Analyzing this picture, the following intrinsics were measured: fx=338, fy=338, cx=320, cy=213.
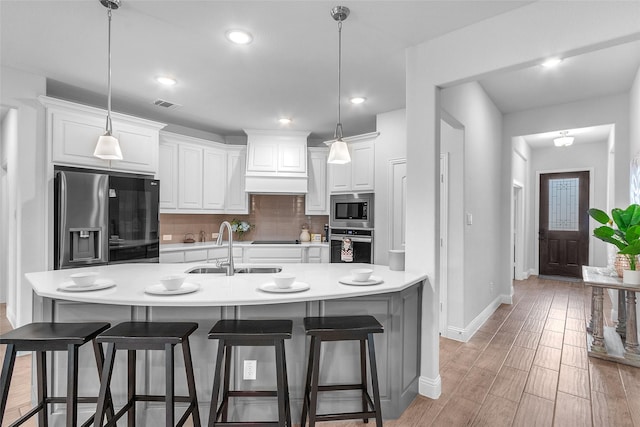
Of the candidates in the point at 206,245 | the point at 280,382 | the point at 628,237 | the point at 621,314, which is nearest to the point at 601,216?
the point at 628,237

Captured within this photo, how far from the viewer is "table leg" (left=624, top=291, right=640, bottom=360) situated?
292 centimetres

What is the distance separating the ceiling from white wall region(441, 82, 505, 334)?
359mm

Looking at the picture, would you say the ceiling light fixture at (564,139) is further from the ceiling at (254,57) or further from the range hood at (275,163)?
the range hood at (275,163)

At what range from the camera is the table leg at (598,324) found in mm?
3090

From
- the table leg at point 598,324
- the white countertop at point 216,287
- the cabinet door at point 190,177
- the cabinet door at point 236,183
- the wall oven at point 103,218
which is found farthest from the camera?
the cabinet door at point 236,183

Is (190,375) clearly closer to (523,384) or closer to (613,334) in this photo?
(523,384)

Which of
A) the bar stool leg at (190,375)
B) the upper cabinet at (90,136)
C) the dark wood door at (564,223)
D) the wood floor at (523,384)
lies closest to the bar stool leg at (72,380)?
the bar stool leg at (190,375)

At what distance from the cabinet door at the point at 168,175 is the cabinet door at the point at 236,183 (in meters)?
0.85

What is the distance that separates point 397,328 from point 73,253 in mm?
3077

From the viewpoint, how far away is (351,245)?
15.0 ft

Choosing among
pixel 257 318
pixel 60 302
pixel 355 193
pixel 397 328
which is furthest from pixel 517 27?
pixel 60 302

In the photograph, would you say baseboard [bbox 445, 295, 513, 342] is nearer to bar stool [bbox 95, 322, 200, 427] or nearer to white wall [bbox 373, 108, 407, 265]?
white wall [bbox 373, 108, 407, 265]

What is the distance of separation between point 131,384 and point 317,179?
3897 millimetres

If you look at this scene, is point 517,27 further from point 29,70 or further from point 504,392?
point 29,70
